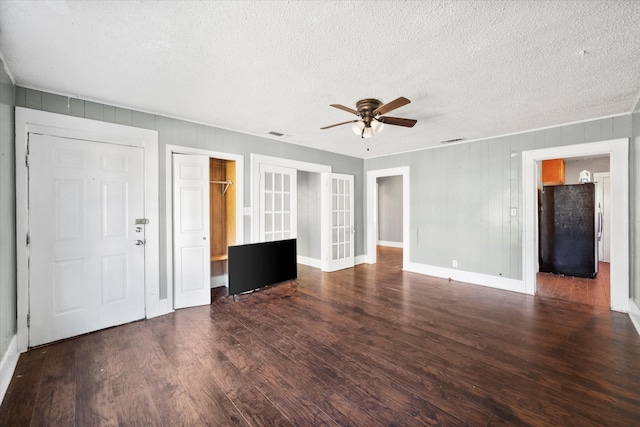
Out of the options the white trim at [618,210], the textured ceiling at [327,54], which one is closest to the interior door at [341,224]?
the textured ceiling at [327,54]

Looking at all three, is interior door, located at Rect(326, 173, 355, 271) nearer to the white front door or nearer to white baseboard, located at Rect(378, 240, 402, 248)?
the white front door

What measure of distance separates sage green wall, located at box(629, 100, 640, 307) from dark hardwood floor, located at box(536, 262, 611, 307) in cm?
60

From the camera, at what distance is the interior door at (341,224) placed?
5641mm

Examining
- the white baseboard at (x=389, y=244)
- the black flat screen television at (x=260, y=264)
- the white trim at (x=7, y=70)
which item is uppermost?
the white trim at (x=7, y=70)

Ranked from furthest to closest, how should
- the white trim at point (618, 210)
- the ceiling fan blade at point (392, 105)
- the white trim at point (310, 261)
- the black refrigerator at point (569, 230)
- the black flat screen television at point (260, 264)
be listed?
1. the white trim at point (310, 261)
2. the black refrigerator at point (569, 230)
3. the black flat screen television at point (260, 264)
4. the white trim at point (618, 210)
5. the ceiling fan blade at point (392, 105)

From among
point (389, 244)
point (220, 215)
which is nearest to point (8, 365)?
point (220, 215)

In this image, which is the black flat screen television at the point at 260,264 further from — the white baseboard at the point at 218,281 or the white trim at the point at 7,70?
the white trim at the point at 7,70

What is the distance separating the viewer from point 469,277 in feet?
15.9

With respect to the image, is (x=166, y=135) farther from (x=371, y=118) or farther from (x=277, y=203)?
(x=371, y=118)

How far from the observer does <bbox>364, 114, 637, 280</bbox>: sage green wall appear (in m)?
4.08

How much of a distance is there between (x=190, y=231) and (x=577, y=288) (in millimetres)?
6153

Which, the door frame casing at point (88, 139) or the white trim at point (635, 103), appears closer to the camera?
the door frame casing at point (88, 139)

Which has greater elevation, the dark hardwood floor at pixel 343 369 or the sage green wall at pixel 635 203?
the sage green wall at pixel 635 203

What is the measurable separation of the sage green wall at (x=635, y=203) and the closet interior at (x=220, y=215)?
5330 millimetres
